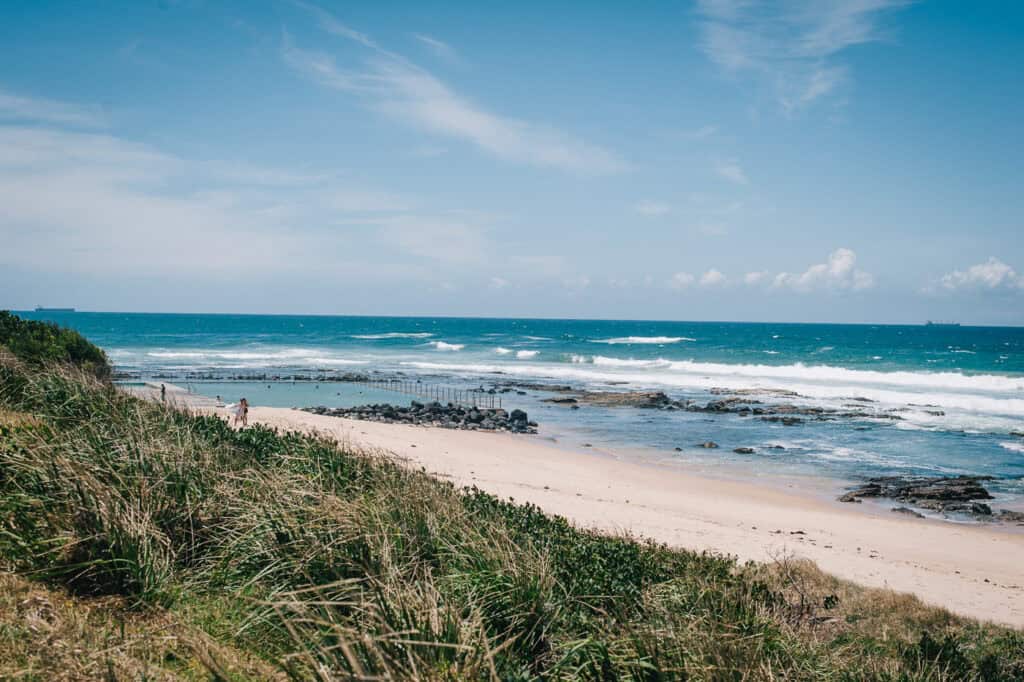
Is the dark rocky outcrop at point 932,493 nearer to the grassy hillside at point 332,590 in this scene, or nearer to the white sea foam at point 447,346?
the grassy hillside at point 332,590

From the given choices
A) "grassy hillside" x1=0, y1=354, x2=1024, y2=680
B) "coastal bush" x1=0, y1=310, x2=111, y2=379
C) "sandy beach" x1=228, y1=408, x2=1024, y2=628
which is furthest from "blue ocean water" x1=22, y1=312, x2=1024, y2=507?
"coastal bush" x1=0, y1=310, x2=111, y2=379

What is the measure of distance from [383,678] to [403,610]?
3.07 feet

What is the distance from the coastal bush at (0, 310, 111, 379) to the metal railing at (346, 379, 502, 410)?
21439mm

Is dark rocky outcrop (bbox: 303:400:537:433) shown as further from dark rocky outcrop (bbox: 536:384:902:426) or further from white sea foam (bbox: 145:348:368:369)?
white sea foam (bbox: 145:348:368:369)

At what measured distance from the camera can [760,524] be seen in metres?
14.6

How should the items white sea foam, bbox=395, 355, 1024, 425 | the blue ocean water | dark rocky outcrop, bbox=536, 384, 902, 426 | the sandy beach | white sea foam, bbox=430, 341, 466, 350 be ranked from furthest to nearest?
white sea foam, bbox=430, 341, 466, 350
white sea foam, bbox=395, 355, 1024, 425
dark rocky outcrop, bbox=536, 384, 902, 426
the blue ocean water
the sandy beach

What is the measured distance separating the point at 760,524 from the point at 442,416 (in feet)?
60.0

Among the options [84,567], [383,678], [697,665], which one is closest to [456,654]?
[383,678]

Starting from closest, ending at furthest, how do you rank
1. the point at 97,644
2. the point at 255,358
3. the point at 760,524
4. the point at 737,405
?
the point at 97,644
the point at 760,524
the point at 737,405
the point at 255,358

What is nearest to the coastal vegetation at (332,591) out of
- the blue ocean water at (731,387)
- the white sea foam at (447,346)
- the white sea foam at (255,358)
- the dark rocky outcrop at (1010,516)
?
the dark rocky outcrop at (1010,516)

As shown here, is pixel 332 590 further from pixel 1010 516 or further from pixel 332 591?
pixel 1010 516

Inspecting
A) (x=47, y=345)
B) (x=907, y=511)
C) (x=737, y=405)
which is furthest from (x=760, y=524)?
(x=737, y=405)

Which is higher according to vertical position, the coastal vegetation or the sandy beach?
the coastal vegetation

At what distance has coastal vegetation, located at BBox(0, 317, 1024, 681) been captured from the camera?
3699 millimetres
